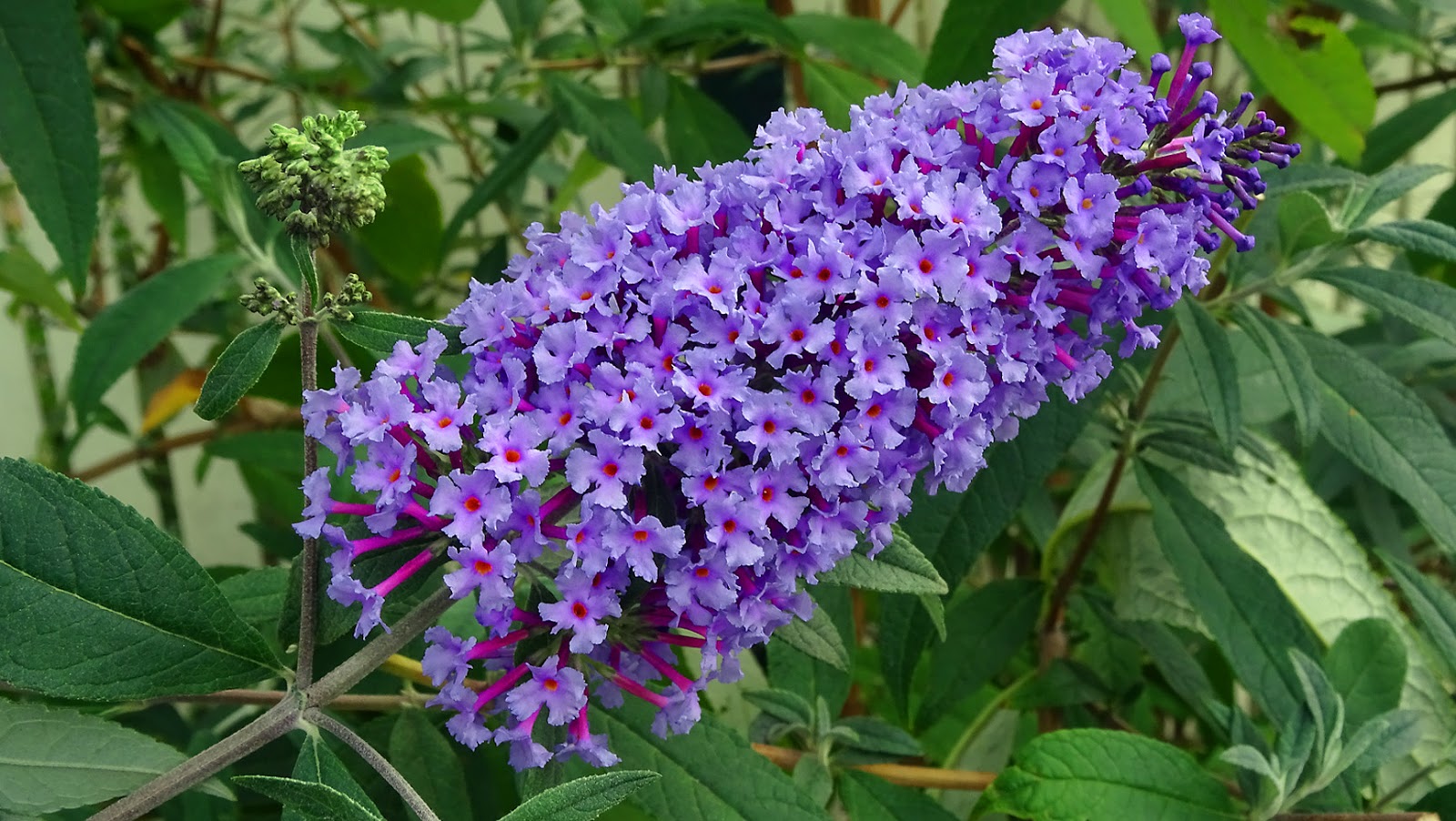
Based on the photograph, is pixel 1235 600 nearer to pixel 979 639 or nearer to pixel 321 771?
pixel 979 639

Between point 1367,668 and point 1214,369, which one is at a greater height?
point 1214,369

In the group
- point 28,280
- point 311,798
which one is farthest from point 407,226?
point 311,798

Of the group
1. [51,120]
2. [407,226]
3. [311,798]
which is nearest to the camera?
[311,798]

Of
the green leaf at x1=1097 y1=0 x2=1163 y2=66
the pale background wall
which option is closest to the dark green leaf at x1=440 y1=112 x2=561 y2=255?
the green leaf at x1=1097 y1=0 x2=1163 y2=66

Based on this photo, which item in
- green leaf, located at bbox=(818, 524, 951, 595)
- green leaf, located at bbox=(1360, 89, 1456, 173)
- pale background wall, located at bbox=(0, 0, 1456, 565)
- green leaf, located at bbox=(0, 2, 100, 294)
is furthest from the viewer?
pale background wall, located at bbox=(0, 0, 1456, 565)

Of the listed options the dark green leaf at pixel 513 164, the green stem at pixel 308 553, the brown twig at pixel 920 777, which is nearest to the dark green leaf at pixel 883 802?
the brown twig at pixel 920 777

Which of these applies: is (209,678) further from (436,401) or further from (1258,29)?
(1258,29)

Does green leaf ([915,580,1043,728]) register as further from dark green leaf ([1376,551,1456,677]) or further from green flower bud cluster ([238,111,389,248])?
green flower bud cluster ([238,111,389,248])
